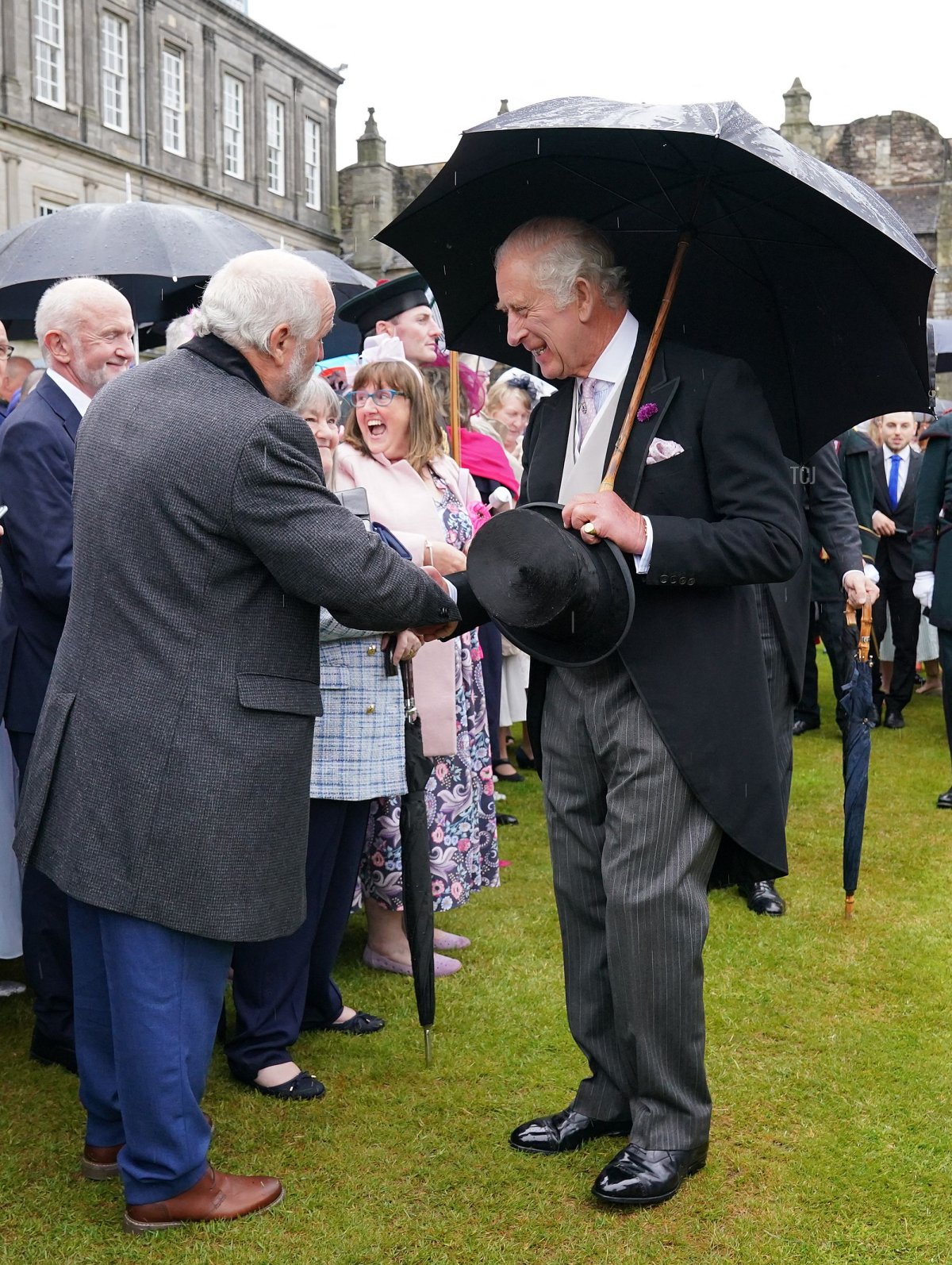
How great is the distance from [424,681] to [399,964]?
109 centimetres

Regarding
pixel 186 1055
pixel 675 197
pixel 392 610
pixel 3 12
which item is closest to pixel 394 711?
pixel 392 610

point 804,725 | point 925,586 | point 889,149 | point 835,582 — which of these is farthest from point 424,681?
point 889,149

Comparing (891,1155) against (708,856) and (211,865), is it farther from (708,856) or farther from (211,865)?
(211,865)

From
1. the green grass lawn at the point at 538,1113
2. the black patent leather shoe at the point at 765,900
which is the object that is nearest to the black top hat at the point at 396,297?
the green grass lawn at the point at 538,1113

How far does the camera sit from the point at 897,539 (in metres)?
10.3

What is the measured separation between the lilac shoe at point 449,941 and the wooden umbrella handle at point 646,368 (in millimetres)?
2605

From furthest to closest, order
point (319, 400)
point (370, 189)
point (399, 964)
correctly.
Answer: point (370, 189), point (399, 964), point (319, 400)

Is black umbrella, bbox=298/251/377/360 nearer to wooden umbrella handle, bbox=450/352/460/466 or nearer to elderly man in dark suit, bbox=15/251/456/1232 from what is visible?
wooden umbrella handle, bbox=450/352/460/466

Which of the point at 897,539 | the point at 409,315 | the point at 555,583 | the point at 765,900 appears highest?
the point at 409,315

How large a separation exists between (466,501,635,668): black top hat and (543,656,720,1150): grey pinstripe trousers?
0.65 ft

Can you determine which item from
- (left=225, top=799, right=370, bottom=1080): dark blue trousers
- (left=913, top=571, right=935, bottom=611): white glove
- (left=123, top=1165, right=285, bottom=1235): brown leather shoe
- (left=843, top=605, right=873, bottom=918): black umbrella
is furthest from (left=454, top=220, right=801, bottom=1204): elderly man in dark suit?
(left=913, top=571, right=935, bottom=611): white glove

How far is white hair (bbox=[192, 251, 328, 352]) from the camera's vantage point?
2.90 meters

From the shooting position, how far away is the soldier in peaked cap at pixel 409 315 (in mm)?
5754

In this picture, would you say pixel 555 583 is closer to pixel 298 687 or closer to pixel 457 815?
pixel 298 687
